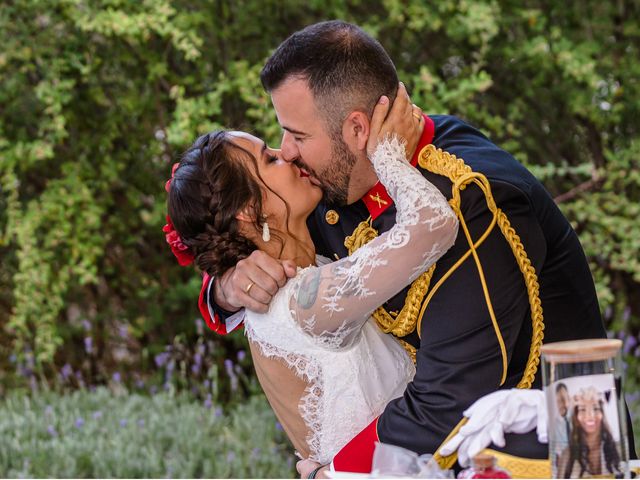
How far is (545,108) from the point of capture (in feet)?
20.2

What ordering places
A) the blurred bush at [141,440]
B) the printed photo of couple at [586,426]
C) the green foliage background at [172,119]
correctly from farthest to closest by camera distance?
the green foliage background at [172,119], the blurred bush at [141,440], the printed photo of couple at [586,426]

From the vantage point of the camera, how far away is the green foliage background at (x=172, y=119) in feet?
17.8

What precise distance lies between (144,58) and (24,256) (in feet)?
4.23

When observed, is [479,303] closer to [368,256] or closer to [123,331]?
[368,256]

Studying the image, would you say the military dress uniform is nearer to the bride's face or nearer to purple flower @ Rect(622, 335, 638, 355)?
the bride's face

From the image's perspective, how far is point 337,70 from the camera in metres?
2.57

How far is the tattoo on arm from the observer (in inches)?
97.3

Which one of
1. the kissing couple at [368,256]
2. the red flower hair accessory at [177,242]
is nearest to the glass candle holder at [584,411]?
the kissing couple at [368,256]

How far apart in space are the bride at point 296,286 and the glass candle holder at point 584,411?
0.70 meters

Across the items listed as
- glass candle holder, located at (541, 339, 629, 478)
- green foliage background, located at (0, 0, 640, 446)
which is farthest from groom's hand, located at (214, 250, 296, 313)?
green foliage background, located at (0, 0, 640, 446)

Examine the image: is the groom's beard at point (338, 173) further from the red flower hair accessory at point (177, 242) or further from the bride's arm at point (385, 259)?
the red flower hair accessory at point (177, 242)

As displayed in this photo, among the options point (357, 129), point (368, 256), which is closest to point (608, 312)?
point (357, 129)

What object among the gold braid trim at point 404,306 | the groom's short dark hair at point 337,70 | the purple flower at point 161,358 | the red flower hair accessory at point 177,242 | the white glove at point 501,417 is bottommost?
the purple flower at point 161,358

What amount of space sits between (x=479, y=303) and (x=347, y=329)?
13.8 inches
